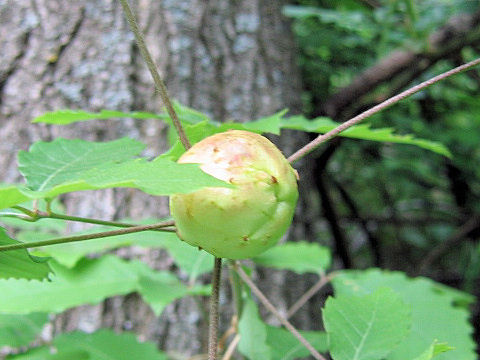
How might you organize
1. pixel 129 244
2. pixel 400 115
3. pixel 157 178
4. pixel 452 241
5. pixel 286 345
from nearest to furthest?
pixel 157 178 < pixel 286 345 < pixel 129 244 < pixel 452 241 < pixel 400 115

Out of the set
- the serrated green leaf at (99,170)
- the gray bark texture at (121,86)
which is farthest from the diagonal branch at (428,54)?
the serrated green leaf at (99,170)

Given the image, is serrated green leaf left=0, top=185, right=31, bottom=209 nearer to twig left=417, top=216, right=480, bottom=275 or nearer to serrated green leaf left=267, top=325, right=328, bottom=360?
serrated green leaf left=267, top=325, right=328, bottom=360

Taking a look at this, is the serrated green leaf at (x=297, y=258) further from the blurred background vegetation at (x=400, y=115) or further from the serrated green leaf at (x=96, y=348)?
the blurred background vegetation at (x=400, y=115)

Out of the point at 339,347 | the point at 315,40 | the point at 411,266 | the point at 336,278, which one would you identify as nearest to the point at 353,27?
the point at 315,40

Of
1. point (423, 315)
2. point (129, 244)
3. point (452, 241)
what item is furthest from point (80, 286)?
point (452, 241)

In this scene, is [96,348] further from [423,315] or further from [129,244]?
[423,315]

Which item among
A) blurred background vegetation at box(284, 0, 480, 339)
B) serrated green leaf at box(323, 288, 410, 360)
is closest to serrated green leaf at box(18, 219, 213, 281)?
serrated green leaf at box(323, 288, 410, 360)
